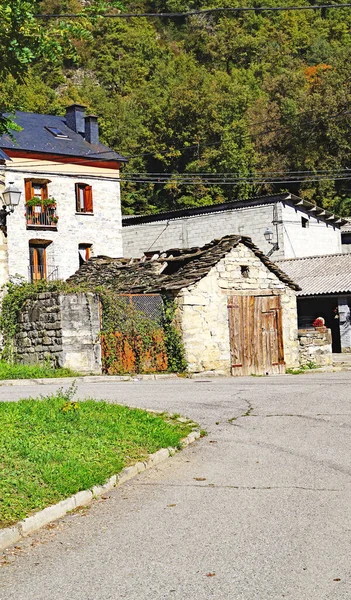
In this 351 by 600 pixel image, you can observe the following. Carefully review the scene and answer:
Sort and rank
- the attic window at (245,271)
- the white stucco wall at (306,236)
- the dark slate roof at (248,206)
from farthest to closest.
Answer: the white stucco wall at (306,236)
the dark slate roof at (248,206)
the attic window at (245,271)

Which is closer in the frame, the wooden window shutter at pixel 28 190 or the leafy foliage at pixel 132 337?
the leafy foliage at pixel 132 337

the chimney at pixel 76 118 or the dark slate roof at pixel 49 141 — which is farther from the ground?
the chimney at pixel 76 118

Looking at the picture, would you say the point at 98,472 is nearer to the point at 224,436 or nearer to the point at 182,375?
the point at 224,436

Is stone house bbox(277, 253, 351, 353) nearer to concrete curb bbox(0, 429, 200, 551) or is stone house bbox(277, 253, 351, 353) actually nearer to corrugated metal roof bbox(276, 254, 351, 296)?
corrugated metal roof bbox(276, 254, 351, 296)

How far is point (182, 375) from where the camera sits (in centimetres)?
2183

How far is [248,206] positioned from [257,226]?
1246mm

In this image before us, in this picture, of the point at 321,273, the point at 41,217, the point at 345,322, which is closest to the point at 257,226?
the point at 321,273

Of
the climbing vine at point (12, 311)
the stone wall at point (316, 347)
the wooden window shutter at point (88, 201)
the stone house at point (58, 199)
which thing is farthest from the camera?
the wooden window shutter at point (88, 201)

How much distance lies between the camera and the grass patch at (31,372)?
19.8 meters

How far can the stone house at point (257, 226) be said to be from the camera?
1608 inches

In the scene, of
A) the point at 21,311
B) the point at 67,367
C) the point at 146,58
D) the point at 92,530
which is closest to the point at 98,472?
the point at 92,530

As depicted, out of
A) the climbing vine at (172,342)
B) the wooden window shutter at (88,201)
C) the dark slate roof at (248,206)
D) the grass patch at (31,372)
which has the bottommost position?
the grass patch at (31,372)

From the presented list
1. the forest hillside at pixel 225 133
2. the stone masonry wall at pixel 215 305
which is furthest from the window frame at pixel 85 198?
the stone masonry wall at pixel 215 305

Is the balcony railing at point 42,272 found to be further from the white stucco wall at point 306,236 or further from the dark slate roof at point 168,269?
the dark slate roof at point 168,269
